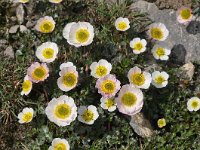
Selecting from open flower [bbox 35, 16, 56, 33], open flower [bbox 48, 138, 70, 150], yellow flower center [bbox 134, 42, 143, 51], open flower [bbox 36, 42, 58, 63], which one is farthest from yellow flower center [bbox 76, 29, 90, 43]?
open flower [bbox 48, 138, 70, 150]

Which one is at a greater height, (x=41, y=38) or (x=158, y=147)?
(x=41, y=38)

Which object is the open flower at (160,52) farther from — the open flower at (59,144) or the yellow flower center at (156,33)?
the open flower at (59,144)

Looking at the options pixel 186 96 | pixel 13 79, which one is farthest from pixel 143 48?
pixel 13 79

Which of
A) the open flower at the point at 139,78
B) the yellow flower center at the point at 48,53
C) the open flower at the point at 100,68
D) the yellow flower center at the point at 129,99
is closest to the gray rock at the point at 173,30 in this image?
the open flower at the point at 139,78

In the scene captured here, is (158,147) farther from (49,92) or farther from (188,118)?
(49,92)

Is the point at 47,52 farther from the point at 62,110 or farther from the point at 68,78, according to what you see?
the point at 62,110

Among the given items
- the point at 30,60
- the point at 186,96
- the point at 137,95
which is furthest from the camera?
the point at 30,60
